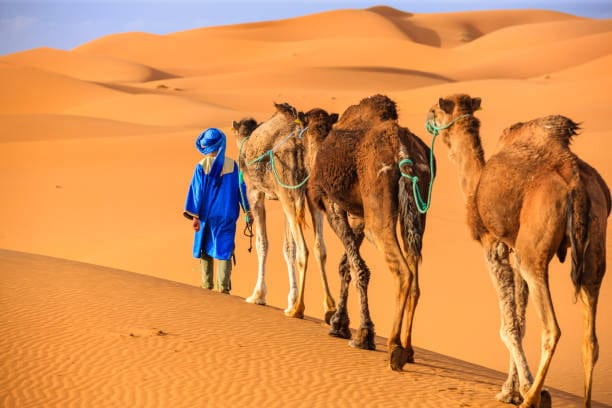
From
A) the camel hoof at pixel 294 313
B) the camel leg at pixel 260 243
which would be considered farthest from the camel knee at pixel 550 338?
the camel leg at pixel 260 243

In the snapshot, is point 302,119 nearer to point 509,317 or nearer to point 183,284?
point 183,284

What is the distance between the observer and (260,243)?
10.7 metres

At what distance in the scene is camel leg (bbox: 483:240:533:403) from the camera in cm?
649

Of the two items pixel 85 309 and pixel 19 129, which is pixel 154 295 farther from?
→ pixel 19 129

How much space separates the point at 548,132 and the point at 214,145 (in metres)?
5.51

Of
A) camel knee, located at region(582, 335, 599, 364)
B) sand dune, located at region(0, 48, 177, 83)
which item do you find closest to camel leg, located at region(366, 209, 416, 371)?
camel knee, located at region(582, 335, 599, 364)

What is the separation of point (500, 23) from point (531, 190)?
147229 millimetres

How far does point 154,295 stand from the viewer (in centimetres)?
965

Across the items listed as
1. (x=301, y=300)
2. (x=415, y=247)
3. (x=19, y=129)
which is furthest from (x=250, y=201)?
(x=19, y=129)

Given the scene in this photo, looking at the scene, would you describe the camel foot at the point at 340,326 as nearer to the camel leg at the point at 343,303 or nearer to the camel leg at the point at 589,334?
the camel leg at the point at 343,303

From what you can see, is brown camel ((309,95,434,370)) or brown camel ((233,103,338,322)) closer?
brown camel ((309,95,434,370))

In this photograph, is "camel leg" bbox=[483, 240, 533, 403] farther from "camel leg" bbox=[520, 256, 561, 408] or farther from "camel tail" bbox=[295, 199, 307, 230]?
"camel tail" bbox=[295, 199, 307, 230]

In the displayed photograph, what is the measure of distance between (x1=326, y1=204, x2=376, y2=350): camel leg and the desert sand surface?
0.22 meters

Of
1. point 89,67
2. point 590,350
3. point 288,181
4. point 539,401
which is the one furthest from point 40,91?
point 590,350
